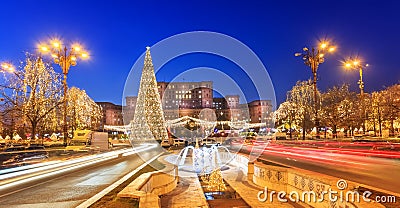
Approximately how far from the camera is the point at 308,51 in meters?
27.4

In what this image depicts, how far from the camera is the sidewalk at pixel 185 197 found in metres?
9.66

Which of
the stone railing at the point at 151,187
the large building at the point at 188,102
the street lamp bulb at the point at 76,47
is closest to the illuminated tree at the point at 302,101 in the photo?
the street lamp bulb at the point at 76,47

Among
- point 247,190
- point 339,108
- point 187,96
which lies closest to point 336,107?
point 339,108

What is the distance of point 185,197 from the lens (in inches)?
429

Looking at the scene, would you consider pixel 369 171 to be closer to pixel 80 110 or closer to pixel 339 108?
pixel 339 108

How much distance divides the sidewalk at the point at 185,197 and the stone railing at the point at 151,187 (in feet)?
0.93

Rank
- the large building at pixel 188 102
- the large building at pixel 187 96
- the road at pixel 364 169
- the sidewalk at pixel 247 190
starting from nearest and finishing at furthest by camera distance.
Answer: the sidewalk at pixel 247 190 < the road at pixel 364 169 < the large building at pixel 188 102 < the large building at pixel 187 96

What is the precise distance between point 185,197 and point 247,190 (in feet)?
8.51

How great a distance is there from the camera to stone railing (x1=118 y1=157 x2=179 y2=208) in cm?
637

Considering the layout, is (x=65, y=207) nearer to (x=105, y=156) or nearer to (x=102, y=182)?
(x=102, y=182)

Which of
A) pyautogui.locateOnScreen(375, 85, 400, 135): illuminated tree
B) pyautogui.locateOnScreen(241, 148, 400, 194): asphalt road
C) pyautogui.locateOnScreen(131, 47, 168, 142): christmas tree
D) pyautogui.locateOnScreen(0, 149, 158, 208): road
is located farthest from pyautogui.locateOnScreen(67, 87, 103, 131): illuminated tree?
pyautogui.locateOnScreen(375, 85, 400, 135): illuminated tree

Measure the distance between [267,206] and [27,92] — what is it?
1266 inches

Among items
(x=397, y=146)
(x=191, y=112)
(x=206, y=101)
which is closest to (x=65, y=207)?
(x=397, y=146)

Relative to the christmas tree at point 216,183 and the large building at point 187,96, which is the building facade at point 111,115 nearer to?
the large building at point 187,96
